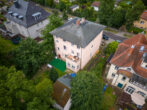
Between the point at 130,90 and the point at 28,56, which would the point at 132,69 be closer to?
the point at 130,90

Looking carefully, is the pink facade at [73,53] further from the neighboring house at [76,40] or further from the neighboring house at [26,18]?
the neighboring house at [26,18]

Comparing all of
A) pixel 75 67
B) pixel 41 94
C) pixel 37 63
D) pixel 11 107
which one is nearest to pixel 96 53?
pixel 75 67

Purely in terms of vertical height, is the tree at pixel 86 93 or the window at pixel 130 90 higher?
the tree at pixel 86 93

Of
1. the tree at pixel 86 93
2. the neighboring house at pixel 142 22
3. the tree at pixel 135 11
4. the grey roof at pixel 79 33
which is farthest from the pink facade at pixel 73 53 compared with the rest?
Answer: the neighboring house at pixel 142 22

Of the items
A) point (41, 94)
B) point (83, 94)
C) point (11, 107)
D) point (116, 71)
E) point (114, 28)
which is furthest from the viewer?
point (114, 28)

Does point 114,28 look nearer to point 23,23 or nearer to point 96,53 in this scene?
point 96,53

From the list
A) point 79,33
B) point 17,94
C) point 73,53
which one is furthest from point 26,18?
point 17,94
